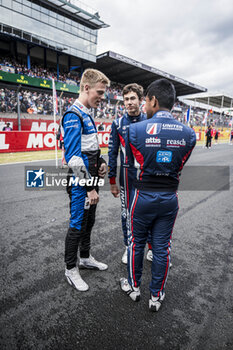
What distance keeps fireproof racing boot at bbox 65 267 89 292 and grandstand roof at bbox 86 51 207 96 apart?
3102cm

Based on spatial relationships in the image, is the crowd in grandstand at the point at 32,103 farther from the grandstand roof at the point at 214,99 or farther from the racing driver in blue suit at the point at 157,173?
the grandstand roof at the point at 214,99

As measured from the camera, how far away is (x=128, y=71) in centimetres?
3450

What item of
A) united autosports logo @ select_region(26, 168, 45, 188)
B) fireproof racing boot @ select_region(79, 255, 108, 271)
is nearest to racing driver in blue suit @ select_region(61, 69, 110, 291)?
fireproof racing boot @ select_region(79, 255, 108, 271)

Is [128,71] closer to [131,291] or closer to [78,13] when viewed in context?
[78,13]

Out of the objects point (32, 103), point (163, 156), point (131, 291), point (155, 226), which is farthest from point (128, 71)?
point (131, 291)

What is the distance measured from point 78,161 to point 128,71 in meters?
37.0

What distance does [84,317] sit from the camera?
1.75 metres

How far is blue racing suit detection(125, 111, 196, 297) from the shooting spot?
5.15 ft

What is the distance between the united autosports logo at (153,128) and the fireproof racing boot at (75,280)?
5.25 ft

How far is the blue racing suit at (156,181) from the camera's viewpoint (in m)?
1.57

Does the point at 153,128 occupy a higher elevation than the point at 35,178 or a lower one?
higher

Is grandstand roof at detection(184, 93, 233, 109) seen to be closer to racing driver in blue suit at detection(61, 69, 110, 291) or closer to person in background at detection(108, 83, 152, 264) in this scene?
person in background at detection(108, 83, 152, 264)

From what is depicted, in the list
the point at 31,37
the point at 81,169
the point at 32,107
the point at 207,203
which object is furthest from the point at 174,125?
the point at 31,37

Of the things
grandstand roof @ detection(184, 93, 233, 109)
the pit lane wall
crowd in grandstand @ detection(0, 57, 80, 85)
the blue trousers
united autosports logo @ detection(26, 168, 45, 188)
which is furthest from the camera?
grandstand roof @ detection(184, 93, 233, 109)
